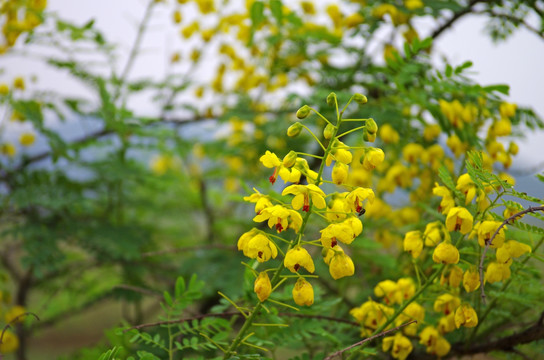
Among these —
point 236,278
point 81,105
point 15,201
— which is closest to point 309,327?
point 236,278

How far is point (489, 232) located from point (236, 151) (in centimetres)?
113

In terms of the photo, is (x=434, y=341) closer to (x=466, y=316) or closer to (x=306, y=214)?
(x=466, y=316)

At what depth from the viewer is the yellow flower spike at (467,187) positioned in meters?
0.59

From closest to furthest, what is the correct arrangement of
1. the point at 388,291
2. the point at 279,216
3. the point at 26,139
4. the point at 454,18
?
the point at 279,216, the point at 388,291, the point at 454,18, the point at 26,139

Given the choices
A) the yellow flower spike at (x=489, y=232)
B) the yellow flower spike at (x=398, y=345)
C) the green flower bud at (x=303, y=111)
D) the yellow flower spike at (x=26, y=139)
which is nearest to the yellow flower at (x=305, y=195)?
the green flower bud at (x=303, y=111)

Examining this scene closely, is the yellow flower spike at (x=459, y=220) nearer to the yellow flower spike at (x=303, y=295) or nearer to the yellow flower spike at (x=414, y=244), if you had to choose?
the yellow flower spike at (x=414, y=244)

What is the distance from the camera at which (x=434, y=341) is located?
0.70 metres

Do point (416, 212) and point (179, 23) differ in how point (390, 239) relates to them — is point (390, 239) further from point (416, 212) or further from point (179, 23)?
point (179, 23)

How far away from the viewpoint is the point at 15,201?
1.28 metres

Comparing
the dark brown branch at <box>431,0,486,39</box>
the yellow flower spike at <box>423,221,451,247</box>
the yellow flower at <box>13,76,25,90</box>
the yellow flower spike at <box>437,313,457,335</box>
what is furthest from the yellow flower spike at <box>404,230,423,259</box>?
the yellow flower at <box>13,76,25,90</box>

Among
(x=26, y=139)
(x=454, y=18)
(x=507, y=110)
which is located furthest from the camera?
(x=26, y=139)

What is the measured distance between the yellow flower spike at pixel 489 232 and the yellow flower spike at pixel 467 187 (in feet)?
0.15

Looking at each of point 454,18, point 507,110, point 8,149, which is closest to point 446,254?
point 507,110

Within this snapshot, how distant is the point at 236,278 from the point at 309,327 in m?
0.64
